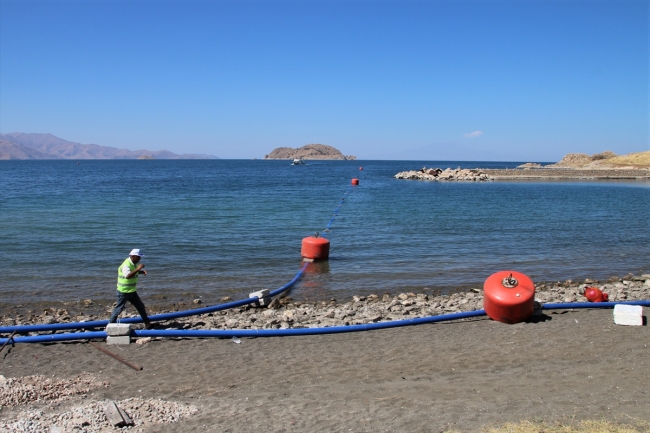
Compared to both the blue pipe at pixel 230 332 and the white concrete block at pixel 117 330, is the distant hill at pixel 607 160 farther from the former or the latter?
the white concrete block at pixel 117 330

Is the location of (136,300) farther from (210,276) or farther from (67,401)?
(210,276)

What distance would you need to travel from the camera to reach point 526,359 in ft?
27.9

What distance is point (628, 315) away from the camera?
32.2 feet

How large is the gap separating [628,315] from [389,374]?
16.9 feet

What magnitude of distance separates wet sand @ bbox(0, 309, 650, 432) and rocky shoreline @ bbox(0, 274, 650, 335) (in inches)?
41.4

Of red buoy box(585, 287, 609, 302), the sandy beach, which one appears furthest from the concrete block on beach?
red buoy box(585, 287, 609, 302)

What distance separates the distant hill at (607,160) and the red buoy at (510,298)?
9450cm

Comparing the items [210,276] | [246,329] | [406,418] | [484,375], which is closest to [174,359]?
[246,329]

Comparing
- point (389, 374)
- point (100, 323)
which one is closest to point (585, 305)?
point (389, 374)

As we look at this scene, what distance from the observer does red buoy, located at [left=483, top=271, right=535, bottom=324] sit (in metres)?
10.1

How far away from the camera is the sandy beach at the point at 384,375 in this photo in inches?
256

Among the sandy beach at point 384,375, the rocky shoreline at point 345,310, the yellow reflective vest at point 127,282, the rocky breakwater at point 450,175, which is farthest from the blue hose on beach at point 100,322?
the rocky breakwater at point 450,175

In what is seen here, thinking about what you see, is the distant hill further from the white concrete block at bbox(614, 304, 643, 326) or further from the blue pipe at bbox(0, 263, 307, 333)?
the blue pipe at bbox(0, 263, 307, 333)

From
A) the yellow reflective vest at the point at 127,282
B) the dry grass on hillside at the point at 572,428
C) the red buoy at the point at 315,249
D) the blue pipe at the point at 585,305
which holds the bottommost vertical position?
the dry grass on hillside at the point at 572,428
